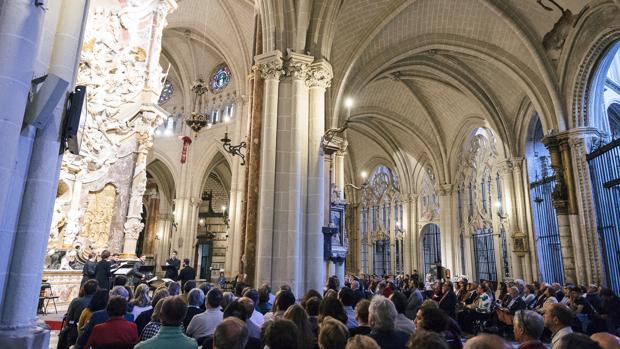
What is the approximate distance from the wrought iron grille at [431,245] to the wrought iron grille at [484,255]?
2965 mm

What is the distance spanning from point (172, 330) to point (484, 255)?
58.6ft

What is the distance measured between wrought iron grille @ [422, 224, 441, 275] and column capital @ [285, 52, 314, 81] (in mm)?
15315

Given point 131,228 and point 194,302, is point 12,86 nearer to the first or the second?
point 194,302

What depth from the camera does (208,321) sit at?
3.21 metres

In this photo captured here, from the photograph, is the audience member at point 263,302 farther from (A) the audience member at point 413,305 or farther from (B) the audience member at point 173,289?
(A) the audience member at point 413,305

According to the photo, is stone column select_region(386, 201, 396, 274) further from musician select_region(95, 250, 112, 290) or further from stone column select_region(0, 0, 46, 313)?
stone column select_region(0, 0, 46, 313)

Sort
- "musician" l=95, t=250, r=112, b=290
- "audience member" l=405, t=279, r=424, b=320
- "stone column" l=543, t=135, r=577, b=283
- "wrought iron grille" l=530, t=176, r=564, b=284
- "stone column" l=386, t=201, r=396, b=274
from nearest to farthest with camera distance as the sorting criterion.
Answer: "audience member" l=405, t=279, r=424, b=320 → "musician" l=95, t=250, r=112, b=290 → "stone column" l=543, t=135, r=577, b=283 → "wrought iron grille" l=530, t=176, r=564, b=284 → "stone column" l=386, t=201, r=396, b=274

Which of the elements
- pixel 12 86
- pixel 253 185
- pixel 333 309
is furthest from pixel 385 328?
pixel 253 185

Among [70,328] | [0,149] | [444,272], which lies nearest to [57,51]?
[0,149]

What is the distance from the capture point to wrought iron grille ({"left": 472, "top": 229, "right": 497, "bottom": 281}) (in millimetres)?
17266

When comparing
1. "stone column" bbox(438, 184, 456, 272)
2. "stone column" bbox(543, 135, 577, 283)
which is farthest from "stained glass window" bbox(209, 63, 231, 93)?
"stone column" bbox(543, 135, 577, 283)

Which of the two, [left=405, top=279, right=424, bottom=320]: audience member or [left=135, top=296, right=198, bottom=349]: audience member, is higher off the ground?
[left=135, top=296, right=198, bottom=349]: audience member

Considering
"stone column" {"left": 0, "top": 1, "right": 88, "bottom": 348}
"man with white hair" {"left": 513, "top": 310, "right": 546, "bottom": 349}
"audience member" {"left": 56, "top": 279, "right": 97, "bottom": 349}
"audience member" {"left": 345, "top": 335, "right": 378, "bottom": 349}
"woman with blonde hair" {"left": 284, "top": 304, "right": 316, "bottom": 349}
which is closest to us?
"audience member" {"left": 345, "top": 335, "right": 378, "bottom": 349}

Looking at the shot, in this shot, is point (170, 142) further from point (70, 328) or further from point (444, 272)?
point (70, 328)
